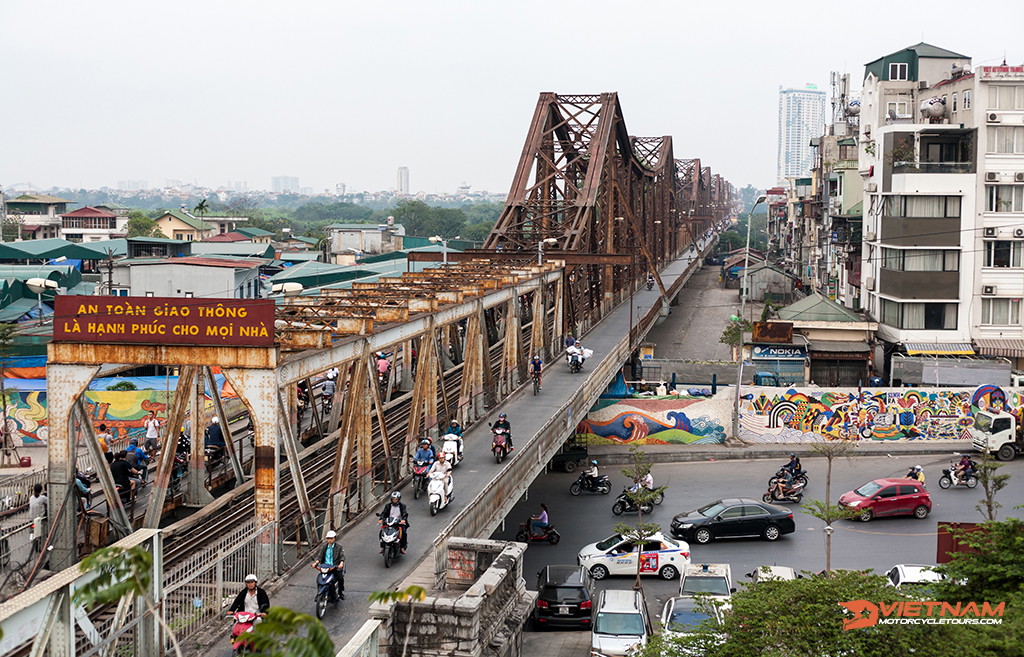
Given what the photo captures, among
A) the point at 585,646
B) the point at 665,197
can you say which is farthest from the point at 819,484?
the point at 665,197

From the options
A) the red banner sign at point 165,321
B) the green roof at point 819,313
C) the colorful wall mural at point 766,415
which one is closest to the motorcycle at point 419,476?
the red banner sign at point 165,321

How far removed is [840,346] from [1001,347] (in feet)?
23.6

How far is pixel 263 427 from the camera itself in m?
18.4

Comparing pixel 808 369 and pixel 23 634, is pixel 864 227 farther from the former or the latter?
pixel 23 634

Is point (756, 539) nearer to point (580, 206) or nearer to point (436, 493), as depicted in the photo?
point (436, 493)

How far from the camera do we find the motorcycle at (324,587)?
17141 mm

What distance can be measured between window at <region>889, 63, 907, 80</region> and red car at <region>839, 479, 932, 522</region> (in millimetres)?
40760

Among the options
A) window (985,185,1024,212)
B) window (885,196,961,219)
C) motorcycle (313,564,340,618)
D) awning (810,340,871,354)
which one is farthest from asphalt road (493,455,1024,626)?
window (985,185,1024,212)

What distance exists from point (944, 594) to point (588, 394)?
1971 centimetres

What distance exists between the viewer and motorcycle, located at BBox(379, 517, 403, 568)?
64.6 ft

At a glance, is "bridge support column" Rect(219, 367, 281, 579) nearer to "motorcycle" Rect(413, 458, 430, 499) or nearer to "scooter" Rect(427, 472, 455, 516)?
"scooter" Rect(427, 472, 455, 516)

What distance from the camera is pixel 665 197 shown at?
121 metres

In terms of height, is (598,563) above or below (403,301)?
below

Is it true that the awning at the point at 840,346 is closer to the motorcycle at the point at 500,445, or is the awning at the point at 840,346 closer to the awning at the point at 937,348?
the awning at the point at 937,348
